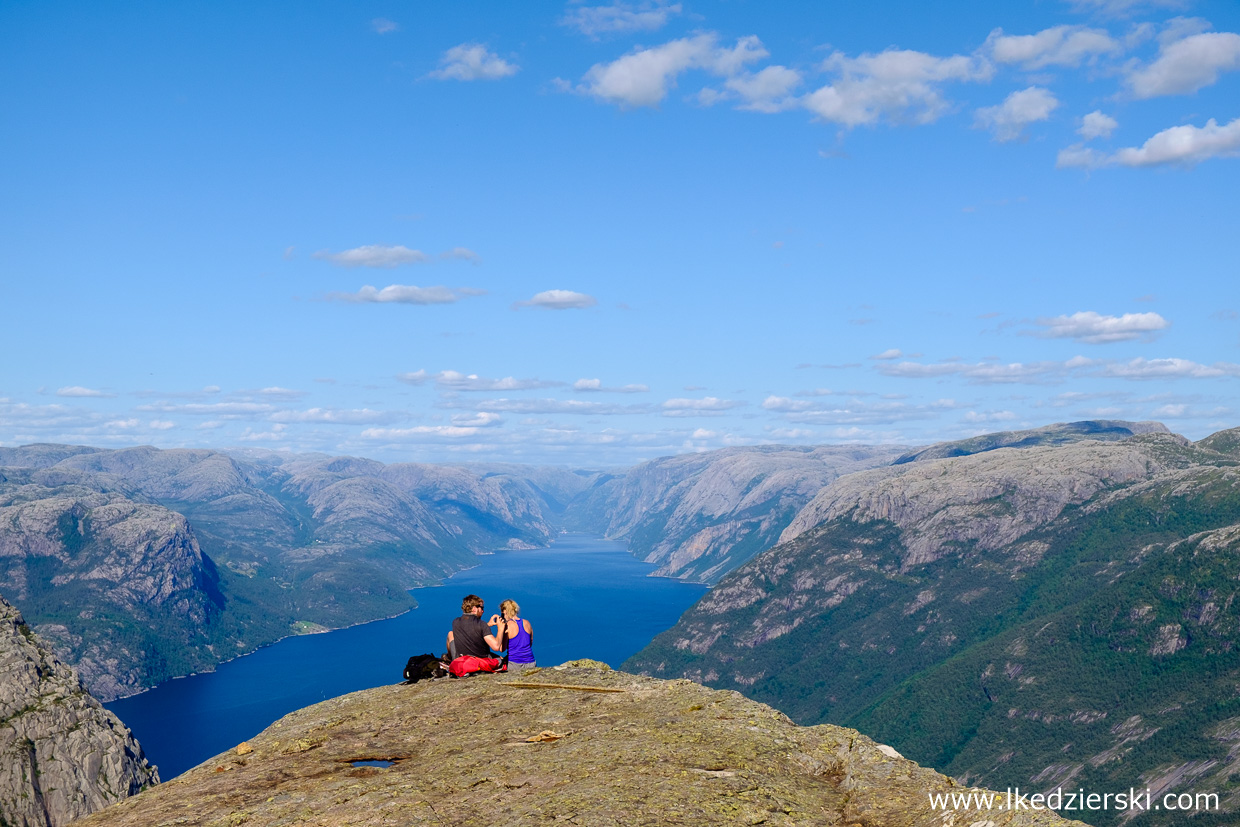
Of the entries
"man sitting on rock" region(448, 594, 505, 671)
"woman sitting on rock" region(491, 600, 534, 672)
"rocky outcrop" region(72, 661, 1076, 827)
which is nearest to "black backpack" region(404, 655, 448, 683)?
"man sitting on rock" region(448, 594, 505, 671)

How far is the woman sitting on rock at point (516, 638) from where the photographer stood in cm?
3938

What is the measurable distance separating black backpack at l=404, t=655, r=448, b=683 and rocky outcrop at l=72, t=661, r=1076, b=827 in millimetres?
2845

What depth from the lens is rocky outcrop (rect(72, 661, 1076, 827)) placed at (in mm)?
23234

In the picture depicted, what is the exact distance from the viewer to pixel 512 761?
27.3 m

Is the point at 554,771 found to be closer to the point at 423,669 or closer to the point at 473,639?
the point at 473,639

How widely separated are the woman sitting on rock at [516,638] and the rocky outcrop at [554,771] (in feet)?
14.3

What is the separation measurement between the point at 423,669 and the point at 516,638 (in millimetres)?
4444

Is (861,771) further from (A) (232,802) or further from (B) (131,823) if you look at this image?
(B) (131,823)

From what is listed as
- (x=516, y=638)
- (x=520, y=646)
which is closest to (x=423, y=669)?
(x=516, y=638)

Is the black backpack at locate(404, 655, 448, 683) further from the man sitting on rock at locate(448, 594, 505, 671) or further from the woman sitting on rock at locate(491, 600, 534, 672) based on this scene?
the woman sitting on rock at locate(491, 600, 534, 672)

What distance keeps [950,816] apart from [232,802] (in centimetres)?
2048

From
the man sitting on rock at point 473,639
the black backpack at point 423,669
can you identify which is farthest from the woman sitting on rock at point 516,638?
the black backpack at point 423,669

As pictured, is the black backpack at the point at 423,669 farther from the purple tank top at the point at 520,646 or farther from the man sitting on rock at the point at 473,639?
the purple tank top at the point at 520,646

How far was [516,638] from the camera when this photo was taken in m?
39.8
